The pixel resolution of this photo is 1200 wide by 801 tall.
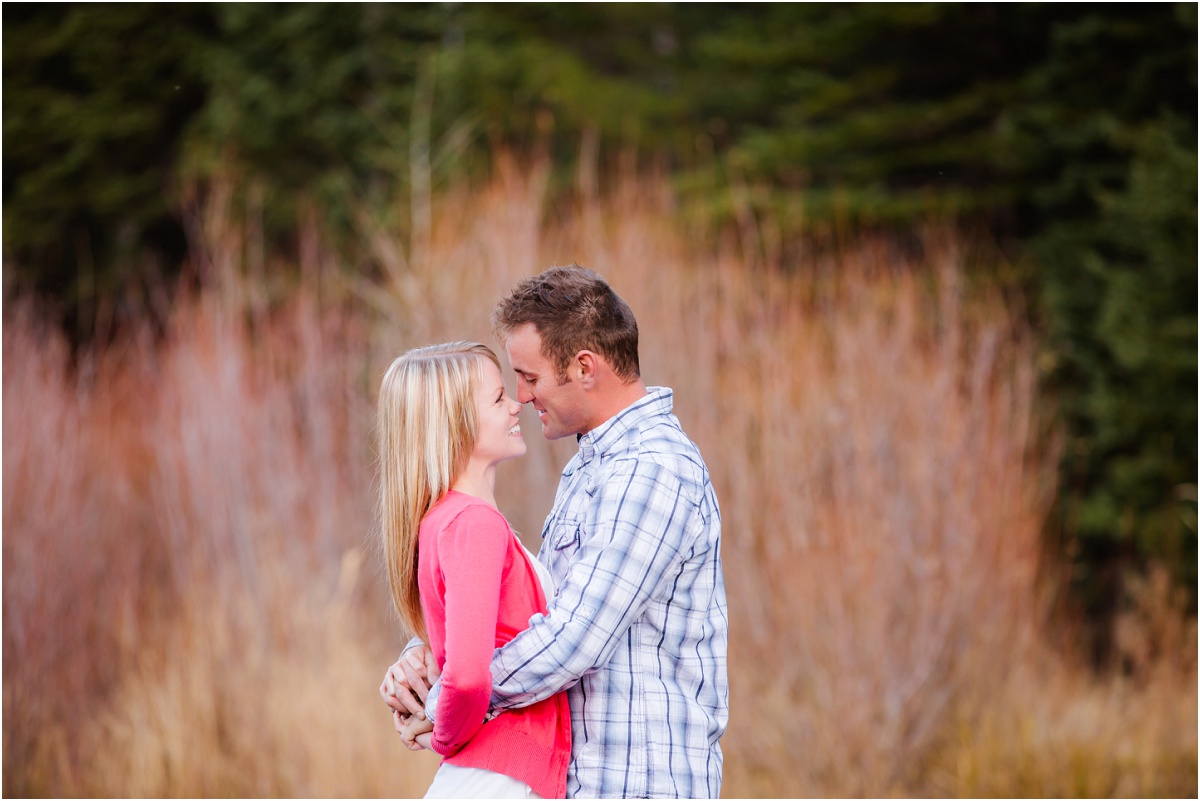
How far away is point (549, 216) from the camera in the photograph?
6754 millimetres

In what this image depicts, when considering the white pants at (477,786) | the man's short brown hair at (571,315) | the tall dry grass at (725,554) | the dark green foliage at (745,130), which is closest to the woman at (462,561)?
the white pants at (477,786)

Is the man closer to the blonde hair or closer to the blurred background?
the blonde hair

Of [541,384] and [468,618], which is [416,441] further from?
[468,618]

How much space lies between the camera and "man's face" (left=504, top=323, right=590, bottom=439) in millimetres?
2088

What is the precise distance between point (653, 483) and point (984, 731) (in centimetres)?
431

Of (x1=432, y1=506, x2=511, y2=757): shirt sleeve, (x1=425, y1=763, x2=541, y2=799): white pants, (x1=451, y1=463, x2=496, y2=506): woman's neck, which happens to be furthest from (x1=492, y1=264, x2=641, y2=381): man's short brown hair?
(x1=425, y1=763, x2=541, y2=799): white pants

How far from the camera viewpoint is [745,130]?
1284cm

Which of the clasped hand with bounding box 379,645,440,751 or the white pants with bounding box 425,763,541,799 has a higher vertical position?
the clasped hand with bounding box 379,645,440,751

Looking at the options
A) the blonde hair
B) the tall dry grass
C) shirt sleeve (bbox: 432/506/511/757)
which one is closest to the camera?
shirt sleeve (bbox: 432/506/511/757)

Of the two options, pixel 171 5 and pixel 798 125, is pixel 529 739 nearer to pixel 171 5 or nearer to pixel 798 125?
pixel 798 125

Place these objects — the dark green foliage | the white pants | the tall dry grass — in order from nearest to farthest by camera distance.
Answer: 1. the white pants
2. the tall dry grass
3. the dark green foliage

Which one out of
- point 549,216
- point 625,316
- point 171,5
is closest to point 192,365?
point 549,216

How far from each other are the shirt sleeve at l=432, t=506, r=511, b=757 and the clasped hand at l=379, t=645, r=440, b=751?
8cm

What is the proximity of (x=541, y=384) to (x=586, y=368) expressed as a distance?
0.09m
